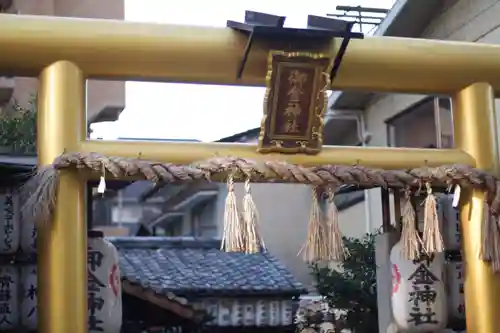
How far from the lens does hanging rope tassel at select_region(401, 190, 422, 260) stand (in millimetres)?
5035

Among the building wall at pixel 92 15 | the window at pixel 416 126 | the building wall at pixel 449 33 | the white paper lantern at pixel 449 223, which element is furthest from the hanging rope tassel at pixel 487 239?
the building wall at pixel 92 15

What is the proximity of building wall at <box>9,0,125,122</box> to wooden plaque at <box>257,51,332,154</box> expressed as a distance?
29.7ft

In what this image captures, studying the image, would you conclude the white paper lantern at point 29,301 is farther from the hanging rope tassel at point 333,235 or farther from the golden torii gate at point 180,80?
the hanging rope tassel at point 333,235

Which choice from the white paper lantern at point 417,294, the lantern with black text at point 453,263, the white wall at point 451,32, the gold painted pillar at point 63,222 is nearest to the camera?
the gold painted pillar at point 63,222

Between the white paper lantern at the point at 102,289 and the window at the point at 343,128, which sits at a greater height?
the window at the point at 343,128

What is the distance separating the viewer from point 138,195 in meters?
32.2

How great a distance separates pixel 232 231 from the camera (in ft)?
15.1

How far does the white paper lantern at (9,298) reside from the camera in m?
4.92

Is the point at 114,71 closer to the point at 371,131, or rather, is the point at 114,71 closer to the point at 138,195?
the point at 371,131

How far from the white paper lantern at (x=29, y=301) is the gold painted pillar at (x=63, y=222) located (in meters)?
0.49

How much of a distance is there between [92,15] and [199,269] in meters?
6.08

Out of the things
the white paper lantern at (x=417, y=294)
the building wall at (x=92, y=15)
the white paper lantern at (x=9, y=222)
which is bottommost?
the white paper lantern at (x=417, y=294)

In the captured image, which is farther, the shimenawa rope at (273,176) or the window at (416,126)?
the window at (416,126)

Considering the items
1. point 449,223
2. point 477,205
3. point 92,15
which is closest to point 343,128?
point 92,15
